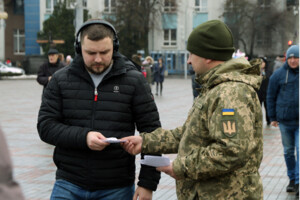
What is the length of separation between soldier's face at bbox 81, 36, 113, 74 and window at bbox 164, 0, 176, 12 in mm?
54926

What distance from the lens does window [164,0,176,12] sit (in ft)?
189

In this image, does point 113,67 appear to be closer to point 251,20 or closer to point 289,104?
point 289,104

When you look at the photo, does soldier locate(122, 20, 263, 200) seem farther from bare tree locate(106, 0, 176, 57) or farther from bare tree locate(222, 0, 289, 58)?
bare tree locate(222, 0, 289, 58)

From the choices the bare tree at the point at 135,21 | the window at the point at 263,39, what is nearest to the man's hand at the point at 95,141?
the bare tree at the point at 135,21

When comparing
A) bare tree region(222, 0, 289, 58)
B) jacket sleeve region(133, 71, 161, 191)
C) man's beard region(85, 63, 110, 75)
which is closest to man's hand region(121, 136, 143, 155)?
jacket sleeve region(133, 71, 161, 191)

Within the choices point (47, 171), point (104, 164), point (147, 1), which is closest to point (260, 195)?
point (104, 164)

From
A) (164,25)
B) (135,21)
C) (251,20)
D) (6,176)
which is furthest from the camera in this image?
(164,25)

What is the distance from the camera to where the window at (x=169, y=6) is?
2266 inches

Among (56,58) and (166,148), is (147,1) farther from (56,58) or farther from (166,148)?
(166,148)

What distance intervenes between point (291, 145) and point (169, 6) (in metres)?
53.7

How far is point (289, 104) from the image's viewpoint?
7145 millimetres

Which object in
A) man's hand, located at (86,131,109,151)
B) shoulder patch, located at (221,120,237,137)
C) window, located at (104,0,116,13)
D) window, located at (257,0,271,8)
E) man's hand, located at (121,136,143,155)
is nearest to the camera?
shoulder patch, located at (221,120,237,137)

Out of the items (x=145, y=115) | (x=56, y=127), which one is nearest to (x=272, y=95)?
(x=145, y=115)

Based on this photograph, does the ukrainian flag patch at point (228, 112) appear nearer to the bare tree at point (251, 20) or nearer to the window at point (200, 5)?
the bare tree at point (251, 20)
